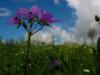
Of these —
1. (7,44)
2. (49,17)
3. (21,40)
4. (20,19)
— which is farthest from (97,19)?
(21,40)

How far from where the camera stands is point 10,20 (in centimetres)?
306

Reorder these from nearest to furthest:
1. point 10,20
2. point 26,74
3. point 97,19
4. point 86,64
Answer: point 26,74 < point 10,20 < point 97,19 < point 86,64

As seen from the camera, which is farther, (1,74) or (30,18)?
(1,74)

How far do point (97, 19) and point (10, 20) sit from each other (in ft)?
2.75

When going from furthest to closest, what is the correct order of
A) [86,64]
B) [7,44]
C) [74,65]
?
[7,44] → [86,64] → [74,65]

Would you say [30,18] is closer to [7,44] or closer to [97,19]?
[97,19]

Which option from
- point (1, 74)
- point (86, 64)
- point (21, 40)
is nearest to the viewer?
point (1, 74)

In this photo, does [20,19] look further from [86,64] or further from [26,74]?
[86,64]

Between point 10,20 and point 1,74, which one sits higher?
point 10,20

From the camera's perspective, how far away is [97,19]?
329 centimetres

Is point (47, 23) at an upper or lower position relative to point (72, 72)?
upper

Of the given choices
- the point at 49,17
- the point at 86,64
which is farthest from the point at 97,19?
the point at 86,64

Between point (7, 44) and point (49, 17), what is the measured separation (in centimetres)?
721

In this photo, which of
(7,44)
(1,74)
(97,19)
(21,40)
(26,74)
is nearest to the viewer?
(26,74)
